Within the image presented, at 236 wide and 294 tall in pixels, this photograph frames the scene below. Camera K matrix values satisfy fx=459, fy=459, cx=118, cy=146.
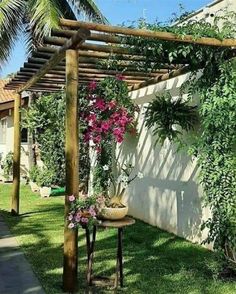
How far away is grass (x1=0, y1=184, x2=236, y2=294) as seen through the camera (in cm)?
572

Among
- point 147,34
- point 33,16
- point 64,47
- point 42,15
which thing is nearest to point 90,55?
point 64,47

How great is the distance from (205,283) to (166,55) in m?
2.94

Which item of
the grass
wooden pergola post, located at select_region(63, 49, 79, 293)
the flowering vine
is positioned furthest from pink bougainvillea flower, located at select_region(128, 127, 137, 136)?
wooden pergola post, located at select_region(63, 49, 79, 293)

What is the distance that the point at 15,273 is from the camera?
248 inches

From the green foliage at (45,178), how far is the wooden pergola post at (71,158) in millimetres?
10519

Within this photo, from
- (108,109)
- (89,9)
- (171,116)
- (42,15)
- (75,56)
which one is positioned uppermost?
(89,9)

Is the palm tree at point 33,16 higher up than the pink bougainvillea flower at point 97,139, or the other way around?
the palm tree at point 33,16

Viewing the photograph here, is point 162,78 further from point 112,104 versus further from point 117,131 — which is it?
point 117,131

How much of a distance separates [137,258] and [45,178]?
956 cm

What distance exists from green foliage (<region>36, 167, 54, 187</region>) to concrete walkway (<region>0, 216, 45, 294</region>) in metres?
7.62

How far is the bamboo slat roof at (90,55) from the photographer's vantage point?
17.1 ft

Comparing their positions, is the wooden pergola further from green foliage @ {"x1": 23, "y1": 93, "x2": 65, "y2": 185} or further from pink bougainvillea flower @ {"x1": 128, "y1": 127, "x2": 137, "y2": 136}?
green foliage @ {"x1": 23, "y1": 93, "x2": 65, "y2": 185}

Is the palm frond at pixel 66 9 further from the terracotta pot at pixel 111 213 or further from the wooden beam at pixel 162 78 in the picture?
the terracotta pot at pixel 111 213

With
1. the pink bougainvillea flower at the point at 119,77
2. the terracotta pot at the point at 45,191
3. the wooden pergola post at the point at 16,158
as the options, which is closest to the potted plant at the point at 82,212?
the pink bougainvillea flower at the point at 119,77
